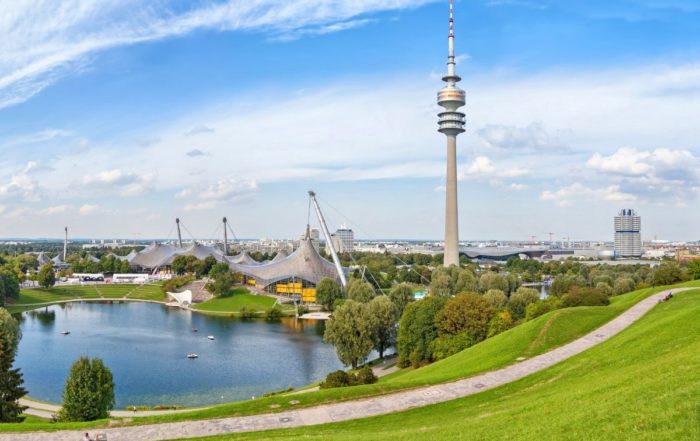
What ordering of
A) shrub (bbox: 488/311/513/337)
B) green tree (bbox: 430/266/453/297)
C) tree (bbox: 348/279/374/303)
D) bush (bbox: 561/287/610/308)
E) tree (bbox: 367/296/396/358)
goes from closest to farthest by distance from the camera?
bush (bbox: 561/287/610/308), shrub (bbox: 488/311/513/337), tree (bbox: 367/296/396/358), tree (bbox: 348/279/374/303), green tree (bbox: 430/266/453/297)

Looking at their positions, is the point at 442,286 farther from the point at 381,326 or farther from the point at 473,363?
the point at 473,363

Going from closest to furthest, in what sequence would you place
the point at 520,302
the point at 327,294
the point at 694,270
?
the point at 694,270, the point at 520,302, the point at 327,294

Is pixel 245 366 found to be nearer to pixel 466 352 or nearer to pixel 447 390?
pixel 466 352

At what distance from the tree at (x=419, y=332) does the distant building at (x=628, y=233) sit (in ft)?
522

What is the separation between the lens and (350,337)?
118 feet

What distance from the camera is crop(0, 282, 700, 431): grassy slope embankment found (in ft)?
56.6

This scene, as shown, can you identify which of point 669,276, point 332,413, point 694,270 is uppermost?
point 694,270

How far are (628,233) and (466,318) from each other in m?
164

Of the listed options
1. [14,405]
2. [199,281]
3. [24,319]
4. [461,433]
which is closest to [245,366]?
[14,405]

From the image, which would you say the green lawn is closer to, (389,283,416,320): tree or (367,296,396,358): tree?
(389,283,416,320): tree

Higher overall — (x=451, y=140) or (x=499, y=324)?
(x=451, y=140)

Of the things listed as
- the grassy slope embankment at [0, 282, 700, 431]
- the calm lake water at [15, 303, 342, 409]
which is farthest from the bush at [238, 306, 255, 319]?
the grassy slope embankment at [0, 282, 700, 431]

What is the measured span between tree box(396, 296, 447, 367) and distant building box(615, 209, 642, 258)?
158985 millimetres

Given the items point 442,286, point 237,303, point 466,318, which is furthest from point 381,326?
point 237,303
